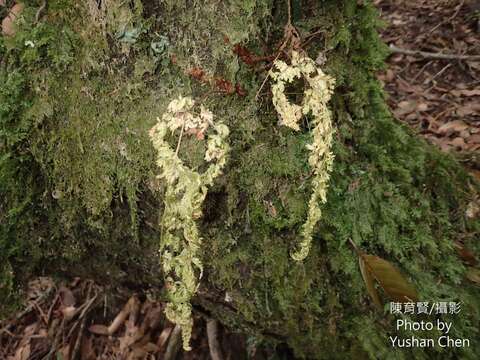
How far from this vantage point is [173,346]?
2.77 m

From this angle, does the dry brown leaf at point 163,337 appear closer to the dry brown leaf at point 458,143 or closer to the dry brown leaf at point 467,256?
the dry brown leaf at point 467,256

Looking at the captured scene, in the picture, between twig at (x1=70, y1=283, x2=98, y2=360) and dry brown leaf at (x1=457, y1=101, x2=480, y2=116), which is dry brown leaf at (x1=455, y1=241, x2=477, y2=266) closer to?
dry brown leaf at (x1=457, y1=101, x2=480, y2=116)

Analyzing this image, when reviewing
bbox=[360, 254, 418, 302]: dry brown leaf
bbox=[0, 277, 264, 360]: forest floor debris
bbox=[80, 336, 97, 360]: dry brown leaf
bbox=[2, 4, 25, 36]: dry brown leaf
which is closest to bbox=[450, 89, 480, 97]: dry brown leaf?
bbox=[360, 254, 418, 302]: dry brown leaf

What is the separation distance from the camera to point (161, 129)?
1366 millimetres

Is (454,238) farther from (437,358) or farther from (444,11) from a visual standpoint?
(444,11)

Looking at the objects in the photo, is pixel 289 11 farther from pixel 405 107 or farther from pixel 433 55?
pixel 433 55

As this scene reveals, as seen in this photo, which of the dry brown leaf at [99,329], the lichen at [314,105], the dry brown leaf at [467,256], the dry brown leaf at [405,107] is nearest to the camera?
the lichen at [314,105]

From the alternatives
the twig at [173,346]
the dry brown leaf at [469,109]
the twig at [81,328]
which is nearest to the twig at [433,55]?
the dry brown leaf at [469,109]

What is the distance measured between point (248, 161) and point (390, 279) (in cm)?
80

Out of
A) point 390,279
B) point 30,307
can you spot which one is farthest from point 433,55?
point 30,307

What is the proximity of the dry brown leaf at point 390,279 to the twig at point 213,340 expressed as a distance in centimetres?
137

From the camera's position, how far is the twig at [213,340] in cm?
266

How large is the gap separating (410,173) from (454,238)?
1.25 ft

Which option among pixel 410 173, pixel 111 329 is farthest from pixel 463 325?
pixel 111 329
